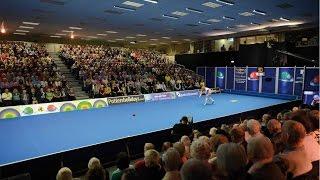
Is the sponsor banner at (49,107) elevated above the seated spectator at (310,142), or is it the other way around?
the seated spectator at (310,142)

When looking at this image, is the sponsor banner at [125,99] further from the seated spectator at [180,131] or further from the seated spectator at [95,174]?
the seated spectator at [95,174]

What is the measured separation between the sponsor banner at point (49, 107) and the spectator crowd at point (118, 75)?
3.26ft

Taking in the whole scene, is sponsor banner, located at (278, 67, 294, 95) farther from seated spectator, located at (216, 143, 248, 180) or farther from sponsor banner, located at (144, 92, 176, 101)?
seated spectator, located at (216, 143, 248, 180)

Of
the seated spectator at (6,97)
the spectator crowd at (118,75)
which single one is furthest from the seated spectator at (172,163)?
the spectator crowd at (118,75)

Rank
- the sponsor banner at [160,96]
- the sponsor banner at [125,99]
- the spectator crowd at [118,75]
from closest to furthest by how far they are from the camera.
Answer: the sponsor banner at [125,99] < the spectator crowd at [118,75] < the sponsor banner at [160,96]

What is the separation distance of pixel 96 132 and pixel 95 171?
6.66 meters

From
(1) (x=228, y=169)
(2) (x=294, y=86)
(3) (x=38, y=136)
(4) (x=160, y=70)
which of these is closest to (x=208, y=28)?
(4) (x=160, y=70)

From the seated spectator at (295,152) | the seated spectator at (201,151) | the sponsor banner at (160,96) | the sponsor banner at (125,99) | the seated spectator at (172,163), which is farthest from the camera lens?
the sponsor banner at (160,96)

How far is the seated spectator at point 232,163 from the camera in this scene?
243 centimetres

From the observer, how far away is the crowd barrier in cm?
1326

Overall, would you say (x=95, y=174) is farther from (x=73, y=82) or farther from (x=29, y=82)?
(x=73, y=82)

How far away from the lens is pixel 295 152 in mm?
3145

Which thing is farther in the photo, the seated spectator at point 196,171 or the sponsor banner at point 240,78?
the sponsor banner at point 240,78

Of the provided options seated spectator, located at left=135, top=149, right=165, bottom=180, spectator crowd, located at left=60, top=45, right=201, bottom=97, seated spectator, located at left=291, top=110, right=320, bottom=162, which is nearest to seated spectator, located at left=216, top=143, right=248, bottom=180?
seated spectator, located at left=135, top=149, right=165, bottom=180
